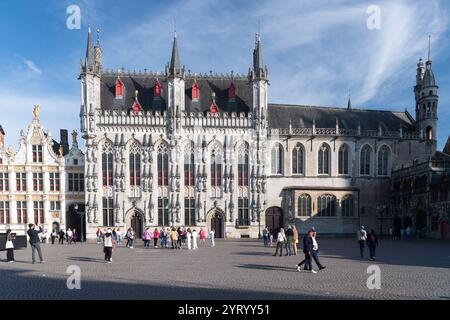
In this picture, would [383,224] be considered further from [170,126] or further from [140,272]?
[140,272]

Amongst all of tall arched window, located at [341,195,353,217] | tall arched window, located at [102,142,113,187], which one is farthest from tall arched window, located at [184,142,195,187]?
tall arched window, located at [341,195,353,217]

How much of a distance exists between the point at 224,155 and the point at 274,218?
1020cm

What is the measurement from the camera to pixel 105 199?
4238cm

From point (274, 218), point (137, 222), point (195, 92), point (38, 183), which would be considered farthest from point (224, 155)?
point (38, 183)

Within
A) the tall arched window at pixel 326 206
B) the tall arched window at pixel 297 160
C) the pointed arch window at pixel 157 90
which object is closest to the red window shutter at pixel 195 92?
the pointed arch window at pixel 157 90

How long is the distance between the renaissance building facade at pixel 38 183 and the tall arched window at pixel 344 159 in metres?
32.8

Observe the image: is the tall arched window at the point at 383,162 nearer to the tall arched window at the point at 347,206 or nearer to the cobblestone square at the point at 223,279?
the tall arched window at the point at 347,206

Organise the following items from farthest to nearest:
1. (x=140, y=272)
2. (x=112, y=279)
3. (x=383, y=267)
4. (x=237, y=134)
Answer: (x=237, y=134) < (x=383, y=267) < (x=140, y=272) < (x=112, y=279)

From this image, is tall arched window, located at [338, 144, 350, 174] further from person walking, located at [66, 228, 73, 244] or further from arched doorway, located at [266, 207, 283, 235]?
person walking, located at [66, 228, 73, 244]

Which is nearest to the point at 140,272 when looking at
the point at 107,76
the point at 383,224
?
the point at 107,76

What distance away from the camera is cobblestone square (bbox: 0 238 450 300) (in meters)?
11.9

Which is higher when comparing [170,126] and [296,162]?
[170,126]

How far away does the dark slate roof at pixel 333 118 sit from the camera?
4841 centimetres
